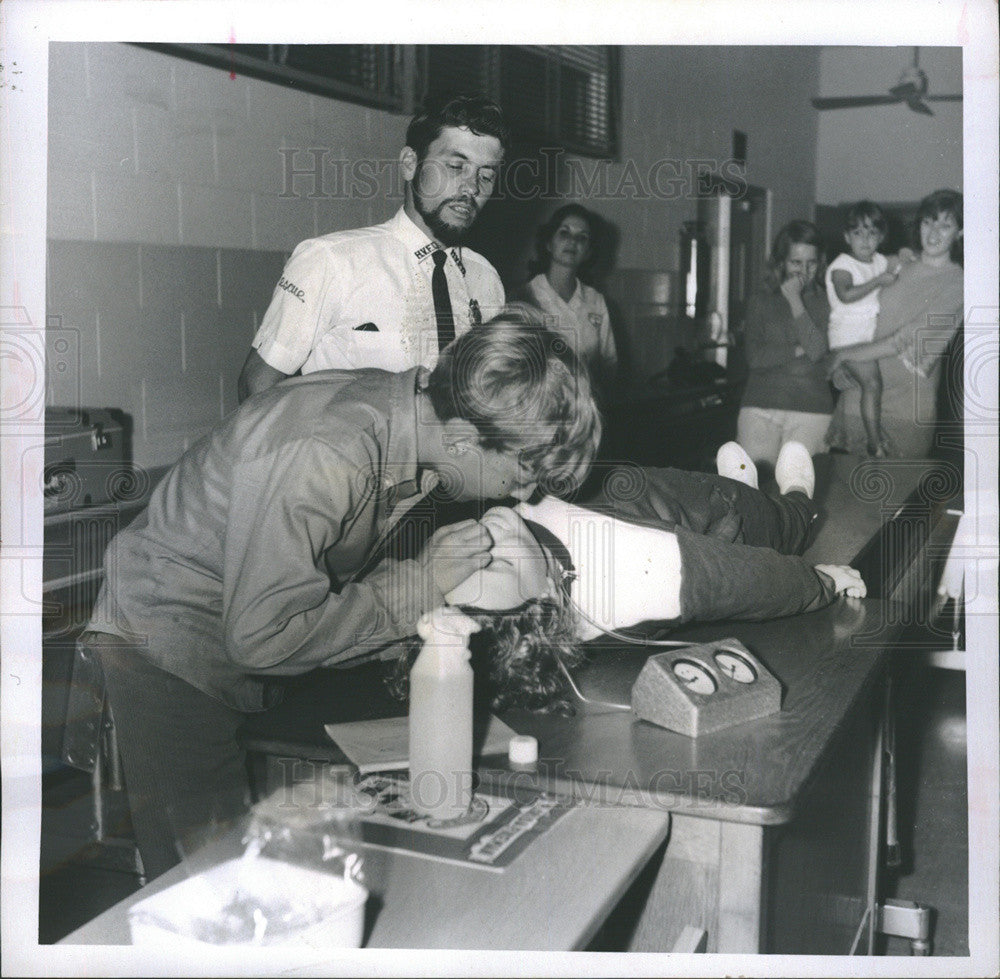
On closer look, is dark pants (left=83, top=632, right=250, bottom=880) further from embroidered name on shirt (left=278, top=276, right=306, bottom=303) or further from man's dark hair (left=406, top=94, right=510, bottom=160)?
man's dark hair (left=406, top=94, right=510, bottom=160)

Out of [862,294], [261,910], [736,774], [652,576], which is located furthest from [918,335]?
[261,910]

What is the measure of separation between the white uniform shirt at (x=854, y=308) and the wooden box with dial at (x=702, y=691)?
710 millimetres

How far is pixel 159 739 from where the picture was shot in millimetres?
1343

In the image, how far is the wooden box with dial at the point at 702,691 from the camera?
1165mm

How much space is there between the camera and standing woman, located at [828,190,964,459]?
1446 millimetres

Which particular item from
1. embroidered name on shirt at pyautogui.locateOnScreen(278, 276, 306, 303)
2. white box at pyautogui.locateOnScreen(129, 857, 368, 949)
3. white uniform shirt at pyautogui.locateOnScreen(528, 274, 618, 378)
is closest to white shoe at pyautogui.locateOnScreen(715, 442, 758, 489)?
white uniform shirt at pyautogui.locateOnScreen(528, 274, 618, 378)

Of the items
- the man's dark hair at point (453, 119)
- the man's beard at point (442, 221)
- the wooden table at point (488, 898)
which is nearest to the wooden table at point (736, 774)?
the wooden table at point (488, 898)

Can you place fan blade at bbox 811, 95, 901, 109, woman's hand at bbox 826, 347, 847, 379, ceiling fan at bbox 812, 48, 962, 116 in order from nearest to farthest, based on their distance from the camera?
ceiling fan at bbox 812, 48, 962, 116, fan blade at bbox 811, 95, 901, 109, woman's hand at bbox 826, 347, 847, 379

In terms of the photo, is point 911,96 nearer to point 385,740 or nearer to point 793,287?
point 793,287

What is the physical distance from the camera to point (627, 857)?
97 centimetres

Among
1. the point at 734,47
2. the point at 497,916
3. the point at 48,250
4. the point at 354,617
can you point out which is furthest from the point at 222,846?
the point at 734,47

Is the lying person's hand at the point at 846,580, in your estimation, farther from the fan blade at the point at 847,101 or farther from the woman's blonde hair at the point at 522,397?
the fan blade at the point at 847,101

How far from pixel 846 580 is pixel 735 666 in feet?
1.73

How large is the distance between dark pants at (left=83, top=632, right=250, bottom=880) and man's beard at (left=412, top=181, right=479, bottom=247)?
710 mm
